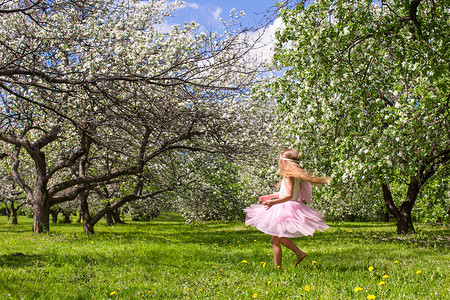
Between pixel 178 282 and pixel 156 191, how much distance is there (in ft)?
45.4

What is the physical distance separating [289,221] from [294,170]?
83cm

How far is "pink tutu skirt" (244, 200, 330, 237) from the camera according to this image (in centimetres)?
617

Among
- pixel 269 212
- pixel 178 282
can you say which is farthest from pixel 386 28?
pixel 178 282

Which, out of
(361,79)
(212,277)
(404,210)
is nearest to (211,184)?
(404,210)

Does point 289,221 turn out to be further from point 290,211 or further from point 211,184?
point 211,184

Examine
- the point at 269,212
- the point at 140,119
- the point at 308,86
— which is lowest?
the point at 269,212

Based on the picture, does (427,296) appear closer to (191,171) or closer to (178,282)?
(178,282)

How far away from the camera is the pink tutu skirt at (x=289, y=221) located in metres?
6.17

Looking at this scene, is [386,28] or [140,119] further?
[386,28]

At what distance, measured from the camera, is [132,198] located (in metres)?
18.8

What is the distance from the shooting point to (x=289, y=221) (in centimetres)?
628

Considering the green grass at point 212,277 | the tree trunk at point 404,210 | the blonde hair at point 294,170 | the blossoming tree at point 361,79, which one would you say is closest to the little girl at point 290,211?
the blonde hair at point 294,170

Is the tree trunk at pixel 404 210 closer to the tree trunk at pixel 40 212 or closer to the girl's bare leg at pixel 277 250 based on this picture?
the girl's bare leg at pixel 277 250

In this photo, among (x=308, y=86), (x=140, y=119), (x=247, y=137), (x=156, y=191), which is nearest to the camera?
(x=140, y=119)
